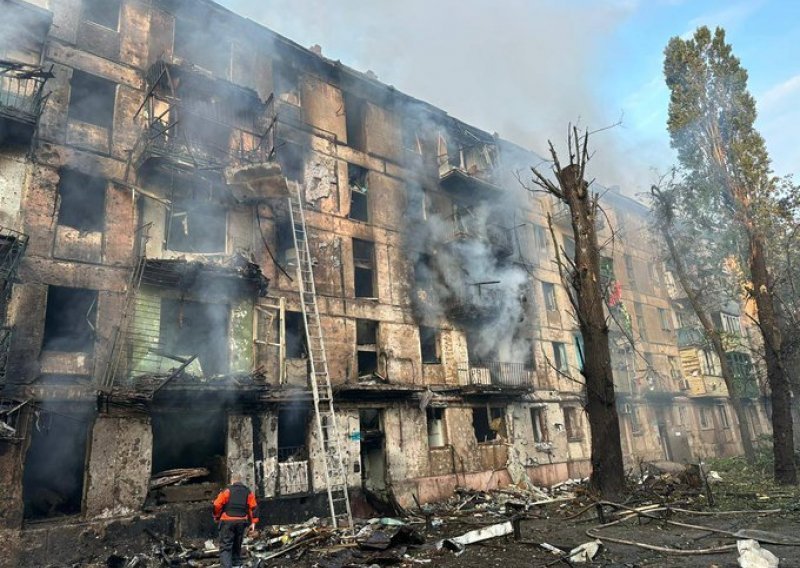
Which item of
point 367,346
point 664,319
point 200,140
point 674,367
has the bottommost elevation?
point 674,367

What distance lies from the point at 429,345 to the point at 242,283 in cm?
831

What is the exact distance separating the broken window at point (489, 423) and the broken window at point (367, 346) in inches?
203

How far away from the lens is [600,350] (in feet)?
29.3

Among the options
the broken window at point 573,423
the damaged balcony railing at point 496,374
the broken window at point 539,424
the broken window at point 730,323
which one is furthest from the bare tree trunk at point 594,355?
the broken window at point 730,323

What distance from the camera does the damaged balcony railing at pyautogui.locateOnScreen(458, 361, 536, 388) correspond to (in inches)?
786

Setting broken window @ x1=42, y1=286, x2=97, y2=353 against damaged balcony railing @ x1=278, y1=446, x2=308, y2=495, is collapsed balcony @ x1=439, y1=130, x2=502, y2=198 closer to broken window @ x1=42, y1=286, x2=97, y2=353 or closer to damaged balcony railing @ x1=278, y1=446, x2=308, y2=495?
damaged balcony railing @ x1=278, y1=446, x2=308, y2=495

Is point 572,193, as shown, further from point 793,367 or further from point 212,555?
point 793,367

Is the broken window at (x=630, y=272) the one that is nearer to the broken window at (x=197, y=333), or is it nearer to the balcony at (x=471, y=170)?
the balcony at (x=471, y=170)

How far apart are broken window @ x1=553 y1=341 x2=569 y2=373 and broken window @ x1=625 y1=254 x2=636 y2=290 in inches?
341

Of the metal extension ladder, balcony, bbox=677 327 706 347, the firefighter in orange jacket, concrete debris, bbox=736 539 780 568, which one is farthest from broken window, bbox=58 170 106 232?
balcony, bbox=677 327 706 347

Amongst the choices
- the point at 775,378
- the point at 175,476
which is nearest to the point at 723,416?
the point at 775,378

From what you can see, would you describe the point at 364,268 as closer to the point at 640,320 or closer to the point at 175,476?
the point at 175,476

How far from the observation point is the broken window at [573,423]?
899 inches

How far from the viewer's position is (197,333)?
14.1 meters
